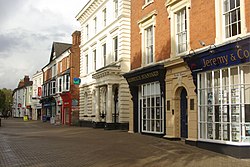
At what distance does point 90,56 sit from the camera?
30.6 meters

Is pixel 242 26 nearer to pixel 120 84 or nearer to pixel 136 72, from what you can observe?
pixel 136 72

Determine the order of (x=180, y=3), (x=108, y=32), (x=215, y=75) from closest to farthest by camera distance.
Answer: (x=215, y=75) < (x=180, y=3) < (x=108, y=32)

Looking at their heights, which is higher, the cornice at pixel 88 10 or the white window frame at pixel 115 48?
the cornice at pixel 88 10

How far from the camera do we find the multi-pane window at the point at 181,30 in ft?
51.9

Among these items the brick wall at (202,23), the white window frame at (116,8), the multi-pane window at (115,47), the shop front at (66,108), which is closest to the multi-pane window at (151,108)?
the brick wall at (202,23)

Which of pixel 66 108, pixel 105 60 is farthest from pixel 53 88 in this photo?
pixel 105 60

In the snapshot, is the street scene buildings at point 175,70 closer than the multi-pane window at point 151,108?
Yes

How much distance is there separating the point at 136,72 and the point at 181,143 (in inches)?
230

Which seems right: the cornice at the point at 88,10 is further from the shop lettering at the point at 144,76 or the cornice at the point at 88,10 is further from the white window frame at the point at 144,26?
the shop lettering at the point at 144,76

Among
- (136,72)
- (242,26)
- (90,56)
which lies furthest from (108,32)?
(242,26)

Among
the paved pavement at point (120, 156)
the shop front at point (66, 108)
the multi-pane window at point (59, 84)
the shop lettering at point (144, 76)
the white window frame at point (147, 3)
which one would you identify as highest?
the white window frame at point (147, 3)

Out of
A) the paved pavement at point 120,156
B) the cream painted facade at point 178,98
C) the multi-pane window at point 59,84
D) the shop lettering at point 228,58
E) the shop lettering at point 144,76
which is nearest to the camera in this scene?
the paved pavement at point 120,156

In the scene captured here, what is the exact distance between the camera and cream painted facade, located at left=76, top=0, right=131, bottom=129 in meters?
23.7

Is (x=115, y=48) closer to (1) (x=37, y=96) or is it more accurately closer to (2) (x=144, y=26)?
(2) (x=144, y=26)
